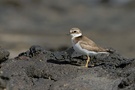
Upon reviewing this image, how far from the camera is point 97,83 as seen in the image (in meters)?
9.21

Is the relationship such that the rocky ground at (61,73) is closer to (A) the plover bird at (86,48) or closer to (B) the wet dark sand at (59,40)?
(A) the plover bird at (86,48)

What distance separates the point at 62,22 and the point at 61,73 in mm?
20771

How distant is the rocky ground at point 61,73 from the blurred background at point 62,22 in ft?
41.5

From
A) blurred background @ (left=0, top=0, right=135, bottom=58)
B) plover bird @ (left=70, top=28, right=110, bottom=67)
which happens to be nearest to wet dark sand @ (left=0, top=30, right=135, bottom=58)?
blurred background @ (left=0, top=0, right=135, bottom=58)

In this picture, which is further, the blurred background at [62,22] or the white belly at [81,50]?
the blurred background at [62,22]

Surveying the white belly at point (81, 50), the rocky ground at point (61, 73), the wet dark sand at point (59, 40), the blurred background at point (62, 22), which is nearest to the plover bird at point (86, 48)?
the white belly at point (81, 50)

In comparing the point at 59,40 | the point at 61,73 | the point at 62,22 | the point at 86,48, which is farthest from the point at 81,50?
the point at 62,22

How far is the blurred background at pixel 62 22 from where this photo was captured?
1025 inches

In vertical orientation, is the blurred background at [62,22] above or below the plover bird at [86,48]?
above

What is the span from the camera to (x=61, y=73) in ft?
31.7

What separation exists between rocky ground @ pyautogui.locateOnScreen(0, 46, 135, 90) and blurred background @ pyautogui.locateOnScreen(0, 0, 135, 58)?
41.5 ft

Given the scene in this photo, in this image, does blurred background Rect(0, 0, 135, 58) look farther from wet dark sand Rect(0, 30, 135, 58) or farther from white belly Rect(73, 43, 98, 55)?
white belly Rect(73, 43, 98, 55)

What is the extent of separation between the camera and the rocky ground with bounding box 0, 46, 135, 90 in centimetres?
898

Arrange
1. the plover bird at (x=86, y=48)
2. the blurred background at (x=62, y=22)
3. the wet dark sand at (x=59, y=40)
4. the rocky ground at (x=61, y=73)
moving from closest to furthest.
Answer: the rocky ground at (x=61, y=73), the plover bird at (x=86, y=48), the wet dark sand at (x=59, y=40), the blurred background at (x=62, y=22)
